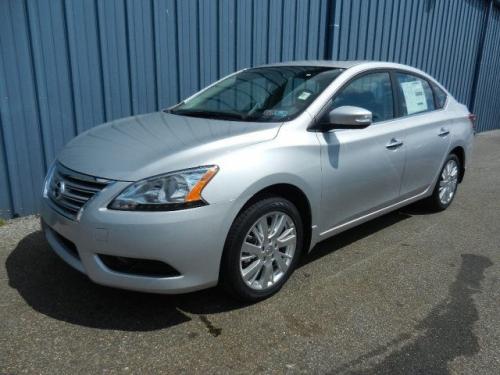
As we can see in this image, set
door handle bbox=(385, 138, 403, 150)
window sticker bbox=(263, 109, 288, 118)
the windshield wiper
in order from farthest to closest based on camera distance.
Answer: door handle bbox=(385, 138, 403, 150) → the windshield wiper → window sticker bbox=(263, 109, 288, 118)

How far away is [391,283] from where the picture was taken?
10.9ft

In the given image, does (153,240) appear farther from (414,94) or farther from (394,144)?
(414,94)

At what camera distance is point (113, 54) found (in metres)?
4.68

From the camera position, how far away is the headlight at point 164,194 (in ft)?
8.03

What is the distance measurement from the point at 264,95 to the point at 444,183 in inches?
99.8

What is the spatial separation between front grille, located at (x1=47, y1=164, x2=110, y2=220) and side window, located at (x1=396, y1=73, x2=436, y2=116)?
2.79m

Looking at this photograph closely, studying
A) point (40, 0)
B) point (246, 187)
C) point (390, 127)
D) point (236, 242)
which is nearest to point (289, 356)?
point (236, 242)

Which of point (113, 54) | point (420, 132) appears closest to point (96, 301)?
point (113, 54)

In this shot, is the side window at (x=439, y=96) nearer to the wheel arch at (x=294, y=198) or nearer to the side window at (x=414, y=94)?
the side window at (x=414, y=94)

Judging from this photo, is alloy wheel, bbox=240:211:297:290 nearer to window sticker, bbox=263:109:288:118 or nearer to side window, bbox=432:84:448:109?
window sticker, bbox=263:109:288:118

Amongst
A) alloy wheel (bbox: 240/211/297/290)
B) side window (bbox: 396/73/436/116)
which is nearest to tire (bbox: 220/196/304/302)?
alloy wheel (bbox: 240/211/297/290)

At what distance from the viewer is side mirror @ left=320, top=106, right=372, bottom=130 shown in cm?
306

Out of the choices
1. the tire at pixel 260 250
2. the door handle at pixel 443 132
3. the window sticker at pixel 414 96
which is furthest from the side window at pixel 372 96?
the tire at pixel 260 250

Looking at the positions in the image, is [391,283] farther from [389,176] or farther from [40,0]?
[40,0]
